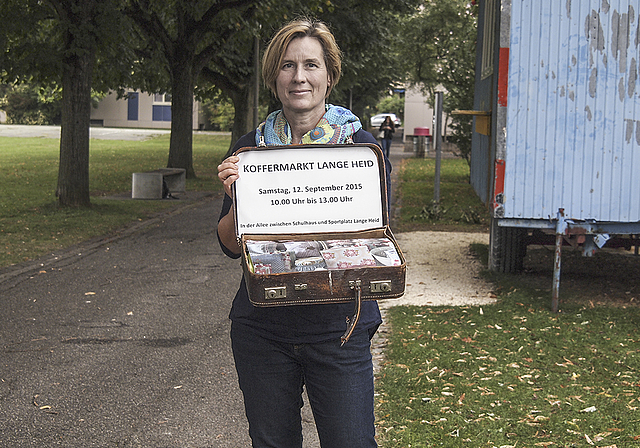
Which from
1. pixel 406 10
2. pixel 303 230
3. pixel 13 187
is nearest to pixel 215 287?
pixel 303 230

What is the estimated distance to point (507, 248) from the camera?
887 centimetres

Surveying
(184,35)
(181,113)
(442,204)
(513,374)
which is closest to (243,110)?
(181,113)

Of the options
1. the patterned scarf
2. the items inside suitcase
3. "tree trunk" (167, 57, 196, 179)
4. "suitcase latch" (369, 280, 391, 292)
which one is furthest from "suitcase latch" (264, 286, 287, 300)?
"tree trunk" (167, 57, 196, 179)

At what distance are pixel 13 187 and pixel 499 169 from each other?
46.4 ft

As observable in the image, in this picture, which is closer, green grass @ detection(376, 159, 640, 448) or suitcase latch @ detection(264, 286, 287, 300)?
suitcase latch @ detection(264, 286, 287, 300)

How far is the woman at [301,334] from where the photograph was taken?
99.8 inches

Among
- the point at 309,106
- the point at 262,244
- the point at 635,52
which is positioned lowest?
the point at 262,244

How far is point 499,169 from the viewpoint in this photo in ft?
25.5

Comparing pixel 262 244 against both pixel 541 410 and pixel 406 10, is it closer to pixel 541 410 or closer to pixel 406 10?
pixel 541 410

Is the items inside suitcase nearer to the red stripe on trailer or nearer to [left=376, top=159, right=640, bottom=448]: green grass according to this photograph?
[left=376, top=159, right=640, bottom=448]: green grass

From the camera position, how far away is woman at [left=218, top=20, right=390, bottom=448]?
2535 millimetres

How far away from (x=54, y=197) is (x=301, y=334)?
15.2 metres

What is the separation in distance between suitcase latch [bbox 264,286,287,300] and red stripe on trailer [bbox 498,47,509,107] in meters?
5.81

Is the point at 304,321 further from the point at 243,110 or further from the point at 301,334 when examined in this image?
the point at 243,110
